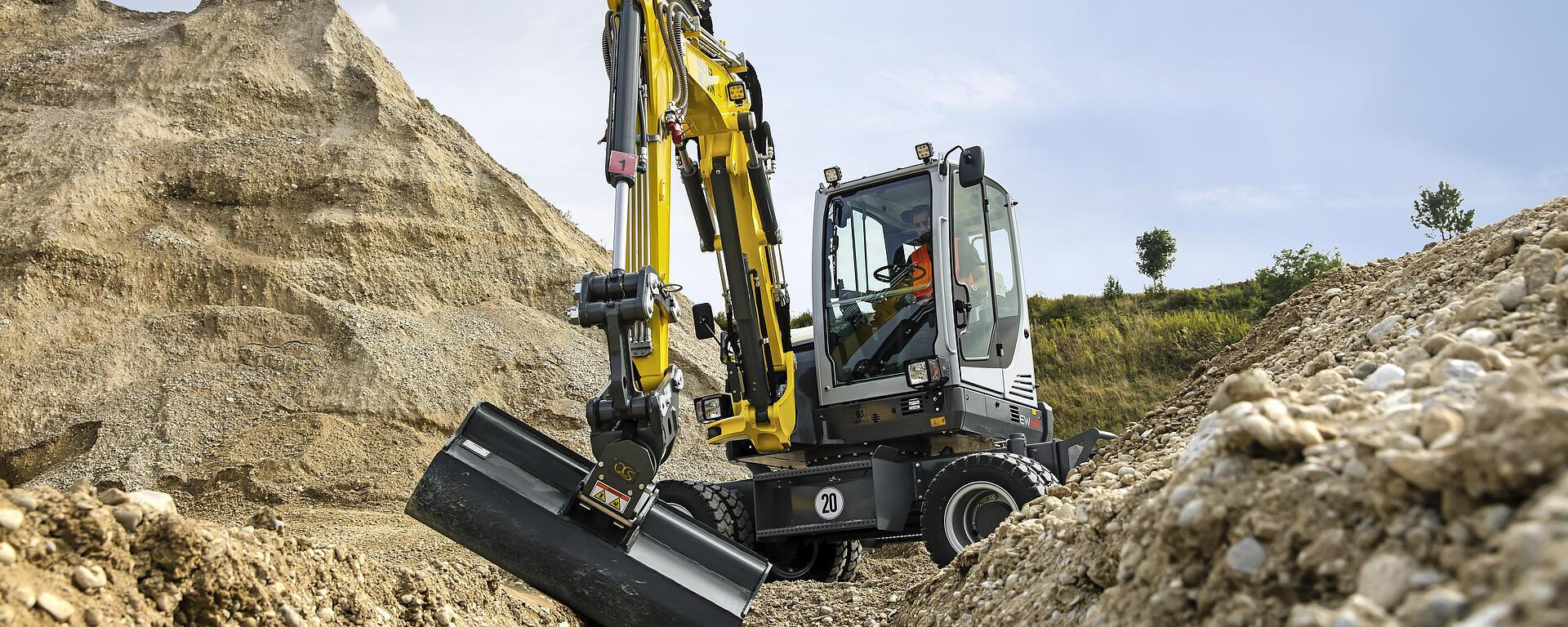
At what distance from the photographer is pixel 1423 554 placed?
153 centimetres

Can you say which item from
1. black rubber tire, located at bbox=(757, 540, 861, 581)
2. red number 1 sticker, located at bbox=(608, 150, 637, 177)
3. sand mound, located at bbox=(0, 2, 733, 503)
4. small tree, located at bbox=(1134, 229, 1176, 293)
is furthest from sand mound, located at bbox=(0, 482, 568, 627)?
small tree, located at bbox=(1134, 229, 1176, 293)

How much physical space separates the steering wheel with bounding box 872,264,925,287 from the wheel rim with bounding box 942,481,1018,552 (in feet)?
4.80

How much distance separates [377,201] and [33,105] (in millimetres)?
5563

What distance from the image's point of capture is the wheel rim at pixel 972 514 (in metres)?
5.87

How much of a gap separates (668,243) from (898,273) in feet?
7.16

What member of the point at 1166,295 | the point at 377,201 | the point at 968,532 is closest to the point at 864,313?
the point at 968,532

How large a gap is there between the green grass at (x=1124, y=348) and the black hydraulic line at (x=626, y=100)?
40.8ft

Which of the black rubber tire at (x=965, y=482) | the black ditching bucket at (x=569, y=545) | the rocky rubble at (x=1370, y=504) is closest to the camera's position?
the rocky rubble at (x=1370, y=504)

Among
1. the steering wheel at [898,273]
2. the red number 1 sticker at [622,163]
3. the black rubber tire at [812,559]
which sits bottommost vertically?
the black rubber tire at [812,559]

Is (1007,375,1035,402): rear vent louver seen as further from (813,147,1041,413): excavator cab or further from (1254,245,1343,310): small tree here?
(1254,245,1343,310): small tree

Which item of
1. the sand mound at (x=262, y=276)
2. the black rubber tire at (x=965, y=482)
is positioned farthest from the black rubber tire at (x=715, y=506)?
the sand mound at (x=262, y=276)

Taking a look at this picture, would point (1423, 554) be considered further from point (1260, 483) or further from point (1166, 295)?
point (1166, 295)

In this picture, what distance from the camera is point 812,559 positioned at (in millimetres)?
7172

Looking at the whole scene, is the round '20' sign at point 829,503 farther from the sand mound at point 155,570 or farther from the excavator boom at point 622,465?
the sand mound at point 155,570
